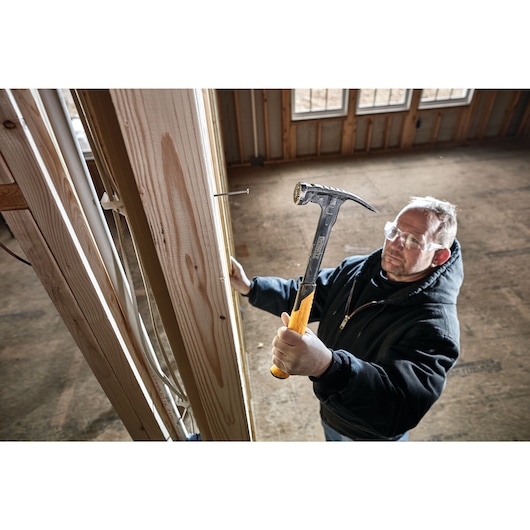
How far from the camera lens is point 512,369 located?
2.84 m

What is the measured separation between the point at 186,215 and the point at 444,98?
24.4 feet

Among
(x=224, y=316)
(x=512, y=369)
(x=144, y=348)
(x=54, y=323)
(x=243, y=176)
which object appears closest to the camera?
(x=224, y=316)

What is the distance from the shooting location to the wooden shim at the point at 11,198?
64 cm

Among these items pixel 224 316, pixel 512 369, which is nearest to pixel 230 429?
pixel 224 316

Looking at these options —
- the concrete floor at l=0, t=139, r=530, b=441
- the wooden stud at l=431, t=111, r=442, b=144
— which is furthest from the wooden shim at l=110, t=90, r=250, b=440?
the wooden stud at l=431, t=111, r=442, b=144

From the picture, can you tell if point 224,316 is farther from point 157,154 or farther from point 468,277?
point 468,277

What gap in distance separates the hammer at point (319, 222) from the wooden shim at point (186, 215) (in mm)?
198

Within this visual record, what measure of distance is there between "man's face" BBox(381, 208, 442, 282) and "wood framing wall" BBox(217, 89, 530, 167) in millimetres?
5030

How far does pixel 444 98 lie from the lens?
6406mm

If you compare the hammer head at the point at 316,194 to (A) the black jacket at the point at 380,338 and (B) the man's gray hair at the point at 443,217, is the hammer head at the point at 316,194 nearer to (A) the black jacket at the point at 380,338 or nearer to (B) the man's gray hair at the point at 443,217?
(A) the black jacket at the point at 380,338

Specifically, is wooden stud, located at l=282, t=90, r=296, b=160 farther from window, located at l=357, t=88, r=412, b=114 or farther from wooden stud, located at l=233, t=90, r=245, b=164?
window, located at l=357, t=88, r=412, b=114

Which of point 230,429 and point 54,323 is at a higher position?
point 230,429

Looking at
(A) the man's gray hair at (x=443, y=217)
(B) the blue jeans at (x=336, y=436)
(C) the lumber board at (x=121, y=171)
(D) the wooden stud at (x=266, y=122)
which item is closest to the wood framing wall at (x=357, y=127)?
(D) the wooden stud at (x=266, y=122)
